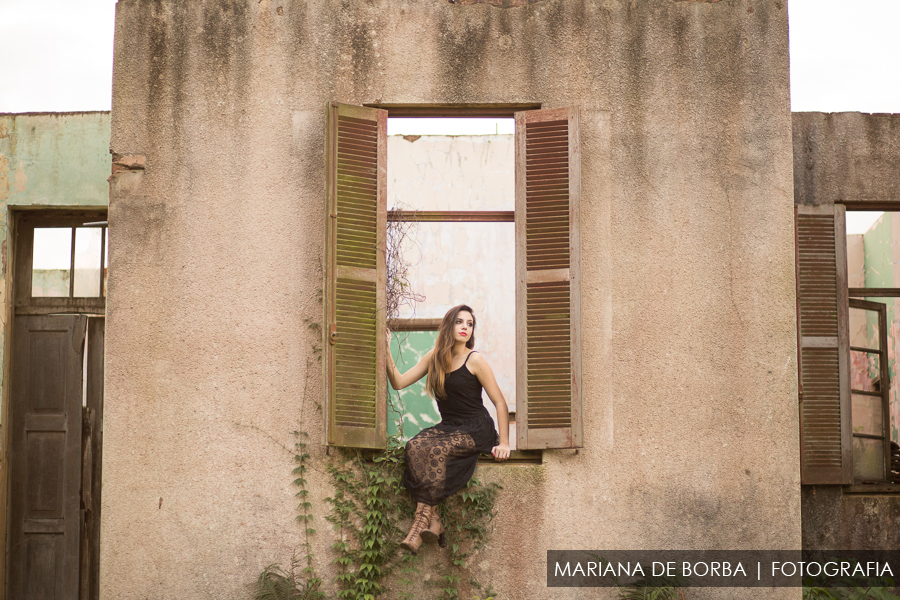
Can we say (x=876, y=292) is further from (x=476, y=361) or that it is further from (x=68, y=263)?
(x=68, y=263)

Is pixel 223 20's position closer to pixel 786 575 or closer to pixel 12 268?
pixel 12 268

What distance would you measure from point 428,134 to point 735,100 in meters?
5.36

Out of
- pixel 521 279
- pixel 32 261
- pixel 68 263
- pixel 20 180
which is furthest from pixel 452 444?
pixel 20 180

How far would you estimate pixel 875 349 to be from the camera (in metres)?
7.36

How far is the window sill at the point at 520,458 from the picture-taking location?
460 cm

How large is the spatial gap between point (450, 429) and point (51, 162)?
381 cm

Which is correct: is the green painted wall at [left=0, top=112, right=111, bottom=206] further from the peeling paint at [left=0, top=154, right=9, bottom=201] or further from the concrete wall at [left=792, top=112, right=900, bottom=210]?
the concrete wall at [left=792, top=112, right=900, bottom=210]

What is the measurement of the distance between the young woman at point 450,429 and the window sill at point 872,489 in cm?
290

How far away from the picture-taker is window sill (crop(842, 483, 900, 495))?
592 centimetres

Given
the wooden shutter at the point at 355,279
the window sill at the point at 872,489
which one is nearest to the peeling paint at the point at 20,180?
the wooden shutter at the point at 355,279

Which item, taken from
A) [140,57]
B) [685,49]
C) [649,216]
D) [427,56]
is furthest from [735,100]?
[140,57]

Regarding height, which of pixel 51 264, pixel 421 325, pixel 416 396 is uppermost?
pixel 51 264

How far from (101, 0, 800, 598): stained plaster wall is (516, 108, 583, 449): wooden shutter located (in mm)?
155

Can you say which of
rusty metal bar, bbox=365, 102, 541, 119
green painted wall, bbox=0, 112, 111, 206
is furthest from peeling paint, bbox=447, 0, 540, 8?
green painted wall, bbox=0, 112, 111, 206
